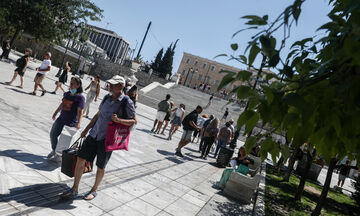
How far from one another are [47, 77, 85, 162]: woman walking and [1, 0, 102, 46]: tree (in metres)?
15.9

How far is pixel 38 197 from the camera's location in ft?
12.6

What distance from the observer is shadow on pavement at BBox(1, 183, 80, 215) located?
141 inches

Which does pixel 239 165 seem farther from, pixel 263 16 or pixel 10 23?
pixel 10 23

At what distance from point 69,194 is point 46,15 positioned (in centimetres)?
1825

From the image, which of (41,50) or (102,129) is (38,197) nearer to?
(102,129)

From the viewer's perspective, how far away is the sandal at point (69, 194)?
400 cm

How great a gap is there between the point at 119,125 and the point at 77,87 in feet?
6.11

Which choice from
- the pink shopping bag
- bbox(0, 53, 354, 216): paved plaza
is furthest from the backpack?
the pink shopping bag

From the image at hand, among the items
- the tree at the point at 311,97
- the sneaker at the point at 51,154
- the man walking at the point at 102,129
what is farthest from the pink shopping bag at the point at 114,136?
the tree at the point at 311,97

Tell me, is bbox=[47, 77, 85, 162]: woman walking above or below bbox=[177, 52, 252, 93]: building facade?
below

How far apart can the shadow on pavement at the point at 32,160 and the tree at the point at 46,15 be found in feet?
53.4

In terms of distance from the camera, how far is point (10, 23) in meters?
18.8

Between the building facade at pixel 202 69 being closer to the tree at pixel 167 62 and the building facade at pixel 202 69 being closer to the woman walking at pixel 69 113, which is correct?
the tree at pixel 167 62

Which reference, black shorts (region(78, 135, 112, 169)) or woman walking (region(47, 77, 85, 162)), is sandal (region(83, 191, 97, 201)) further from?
woman walking (region(47, 77, 85, 162))
